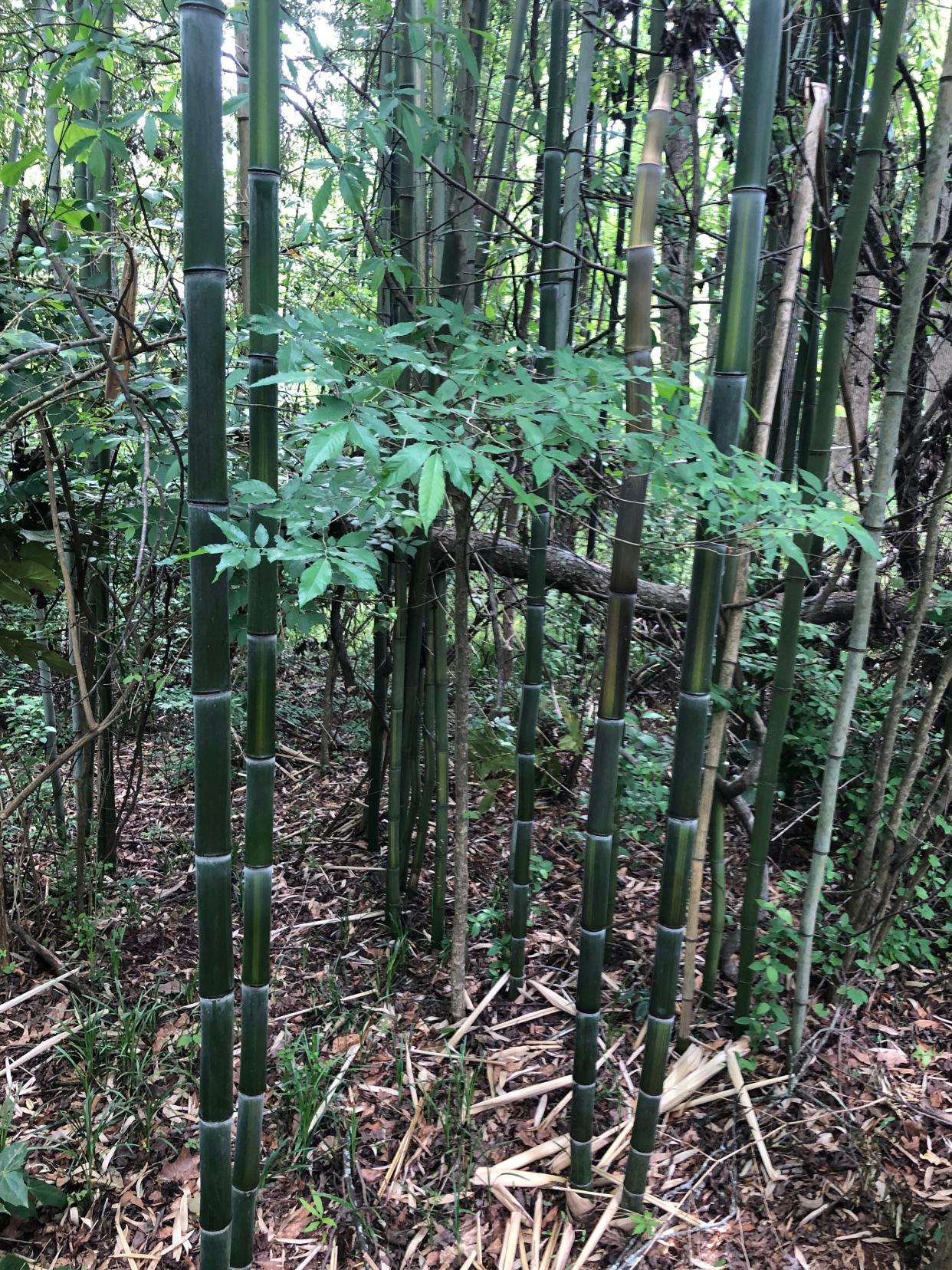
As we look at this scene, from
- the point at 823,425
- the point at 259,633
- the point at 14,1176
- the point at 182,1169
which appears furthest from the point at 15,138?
the point at 182,1169

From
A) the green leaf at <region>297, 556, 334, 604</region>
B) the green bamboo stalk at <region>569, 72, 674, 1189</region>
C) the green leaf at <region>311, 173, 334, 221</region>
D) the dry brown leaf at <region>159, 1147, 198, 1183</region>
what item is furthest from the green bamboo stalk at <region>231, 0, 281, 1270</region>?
the green bamboo stalk at <region>569, 72, 674, 1189</region>

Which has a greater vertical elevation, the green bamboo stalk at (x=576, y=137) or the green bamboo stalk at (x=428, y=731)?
the green bamboo stalk at (x=576, y=137)

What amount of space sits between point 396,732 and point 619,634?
1.07 meters

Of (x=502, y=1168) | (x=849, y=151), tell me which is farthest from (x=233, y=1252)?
(x=849, y=151)

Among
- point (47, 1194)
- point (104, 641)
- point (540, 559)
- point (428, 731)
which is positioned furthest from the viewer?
point (104, 641)

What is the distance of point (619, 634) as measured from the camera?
1603 millimetres

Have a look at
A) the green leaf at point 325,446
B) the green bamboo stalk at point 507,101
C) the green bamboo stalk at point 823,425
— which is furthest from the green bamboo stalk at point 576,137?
the green leaf at point 325,446

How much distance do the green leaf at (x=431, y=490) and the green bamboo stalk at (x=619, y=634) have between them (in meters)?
0.41

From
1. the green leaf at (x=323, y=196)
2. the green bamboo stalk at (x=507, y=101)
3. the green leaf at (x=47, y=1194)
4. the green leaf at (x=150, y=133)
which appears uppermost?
the green bamboo stalk at (x=507, y=101)

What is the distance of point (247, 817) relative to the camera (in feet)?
4.86

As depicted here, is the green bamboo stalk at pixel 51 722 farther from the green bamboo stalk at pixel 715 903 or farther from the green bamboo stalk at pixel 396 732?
the green bamboo stalk at pixel 715 903

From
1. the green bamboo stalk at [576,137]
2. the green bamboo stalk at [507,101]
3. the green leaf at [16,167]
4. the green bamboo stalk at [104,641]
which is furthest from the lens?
the green bamboo stalk at [104,641]

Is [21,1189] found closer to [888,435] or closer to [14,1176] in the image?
[14,1176]

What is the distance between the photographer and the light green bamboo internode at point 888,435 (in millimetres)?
1762
